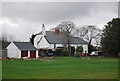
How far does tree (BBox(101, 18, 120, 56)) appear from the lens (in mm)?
62162

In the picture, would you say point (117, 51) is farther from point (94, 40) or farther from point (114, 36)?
point (94, 40)

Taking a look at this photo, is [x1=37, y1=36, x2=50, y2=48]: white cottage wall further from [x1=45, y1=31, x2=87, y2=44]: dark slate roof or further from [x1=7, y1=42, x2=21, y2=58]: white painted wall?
[x1=7, y1=42, x2=21, y2=58]: white painted wall

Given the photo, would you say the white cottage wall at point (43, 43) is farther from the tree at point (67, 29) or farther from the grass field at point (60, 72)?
the grass field at point (60, 72)

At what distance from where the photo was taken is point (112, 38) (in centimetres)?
6234

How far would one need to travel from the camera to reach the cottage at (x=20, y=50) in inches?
2344

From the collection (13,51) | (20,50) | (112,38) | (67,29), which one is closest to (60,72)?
(20,50)

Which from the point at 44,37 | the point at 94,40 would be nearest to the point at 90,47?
the point at 94,40

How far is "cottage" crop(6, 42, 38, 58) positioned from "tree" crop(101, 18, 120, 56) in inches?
701

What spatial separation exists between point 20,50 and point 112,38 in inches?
882

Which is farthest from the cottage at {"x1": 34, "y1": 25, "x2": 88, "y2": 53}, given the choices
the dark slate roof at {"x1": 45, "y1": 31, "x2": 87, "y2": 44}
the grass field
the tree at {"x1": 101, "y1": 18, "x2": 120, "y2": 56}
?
the grass field

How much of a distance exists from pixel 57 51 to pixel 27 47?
19508mm

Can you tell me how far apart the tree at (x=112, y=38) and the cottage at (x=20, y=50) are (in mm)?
17804

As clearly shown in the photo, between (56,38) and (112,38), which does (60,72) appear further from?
(56,38)

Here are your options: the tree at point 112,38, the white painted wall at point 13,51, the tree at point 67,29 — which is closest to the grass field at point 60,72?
the white painted wall at point 13,51
